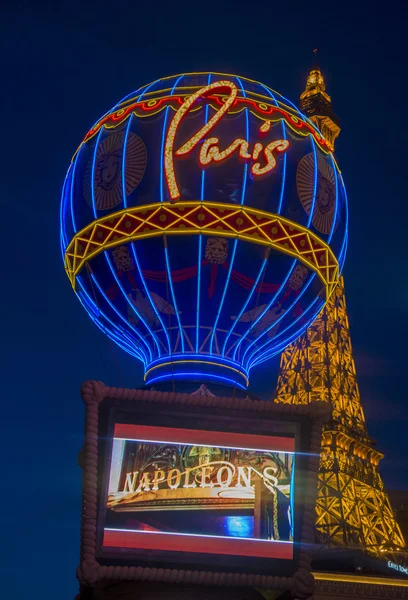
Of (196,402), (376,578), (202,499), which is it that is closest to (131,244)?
(196,402)

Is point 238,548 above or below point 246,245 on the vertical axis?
below

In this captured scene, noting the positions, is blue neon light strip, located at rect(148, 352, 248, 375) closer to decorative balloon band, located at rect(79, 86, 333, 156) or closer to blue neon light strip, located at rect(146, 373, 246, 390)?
blue neon light strip, located at rect(146, 373, 246, 390)

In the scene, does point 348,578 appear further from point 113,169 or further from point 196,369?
point 113,169

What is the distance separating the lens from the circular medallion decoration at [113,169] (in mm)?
18031

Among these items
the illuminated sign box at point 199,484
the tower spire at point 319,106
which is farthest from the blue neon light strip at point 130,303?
the tower spire at point 319,106

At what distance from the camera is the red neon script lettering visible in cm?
1748

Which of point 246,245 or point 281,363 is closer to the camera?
point 246,245

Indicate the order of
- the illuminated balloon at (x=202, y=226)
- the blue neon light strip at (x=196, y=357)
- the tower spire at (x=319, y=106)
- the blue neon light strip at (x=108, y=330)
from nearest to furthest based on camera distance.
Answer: the illuminated balloon at (x=202, y=226) → the blue neon light strip at (x=196, y=357) → the blue neon light strip at (x=108, y=330) → the tower spire at (x=319, y=106)

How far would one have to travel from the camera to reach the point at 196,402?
45.0 feet

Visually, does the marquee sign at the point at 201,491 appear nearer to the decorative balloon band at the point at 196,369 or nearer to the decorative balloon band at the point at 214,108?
the decorative balloon band at the point at 196,369

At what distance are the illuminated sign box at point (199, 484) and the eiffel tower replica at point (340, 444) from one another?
102 ft

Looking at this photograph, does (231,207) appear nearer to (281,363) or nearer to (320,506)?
(320,506)

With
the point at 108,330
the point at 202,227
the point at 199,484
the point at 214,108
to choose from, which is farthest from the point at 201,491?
the point at 214,108

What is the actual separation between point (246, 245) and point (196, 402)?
5.12 metres
